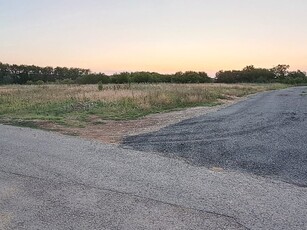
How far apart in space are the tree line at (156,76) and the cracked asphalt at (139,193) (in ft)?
268

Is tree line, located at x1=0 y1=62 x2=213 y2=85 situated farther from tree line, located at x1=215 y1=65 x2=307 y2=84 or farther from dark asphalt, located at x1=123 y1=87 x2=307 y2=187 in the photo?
dark asphalt, located at x1=123 y1=87 x2=307 y2=187

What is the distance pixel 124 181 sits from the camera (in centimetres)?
650

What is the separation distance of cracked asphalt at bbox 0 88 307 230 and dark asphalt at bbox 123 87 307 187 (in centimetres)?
15

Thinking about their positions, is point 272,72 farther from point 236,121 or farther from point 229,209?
point 229,209

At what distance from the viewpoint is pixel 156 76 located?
347 feet

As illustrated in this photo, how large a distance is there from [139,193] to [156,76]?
10067 cm

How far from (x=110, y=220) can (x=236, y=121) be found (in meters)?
11.5

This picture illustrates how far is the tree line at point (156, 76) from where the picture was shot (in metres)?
100

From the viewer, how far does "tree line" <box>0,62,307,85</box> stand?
100 m

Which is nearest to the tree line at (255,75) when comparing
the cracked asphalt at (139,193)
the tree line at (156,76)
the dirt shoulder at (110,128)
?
the tree line at (156,76)

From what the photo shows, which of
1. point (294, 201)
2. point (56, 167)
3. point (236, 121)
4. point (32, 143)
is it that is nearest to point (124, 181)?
point (56, 167)

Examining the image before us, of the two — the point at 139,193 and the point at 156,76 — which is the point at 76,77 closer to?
the point at 156,76

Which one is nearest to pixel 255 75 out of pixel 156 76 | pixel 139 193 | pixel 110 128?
pixel 156 76

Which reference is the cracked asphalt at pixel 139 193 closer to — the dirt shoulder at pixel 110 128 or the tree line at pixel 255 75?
the dirt shoulder at pixel 110 128
